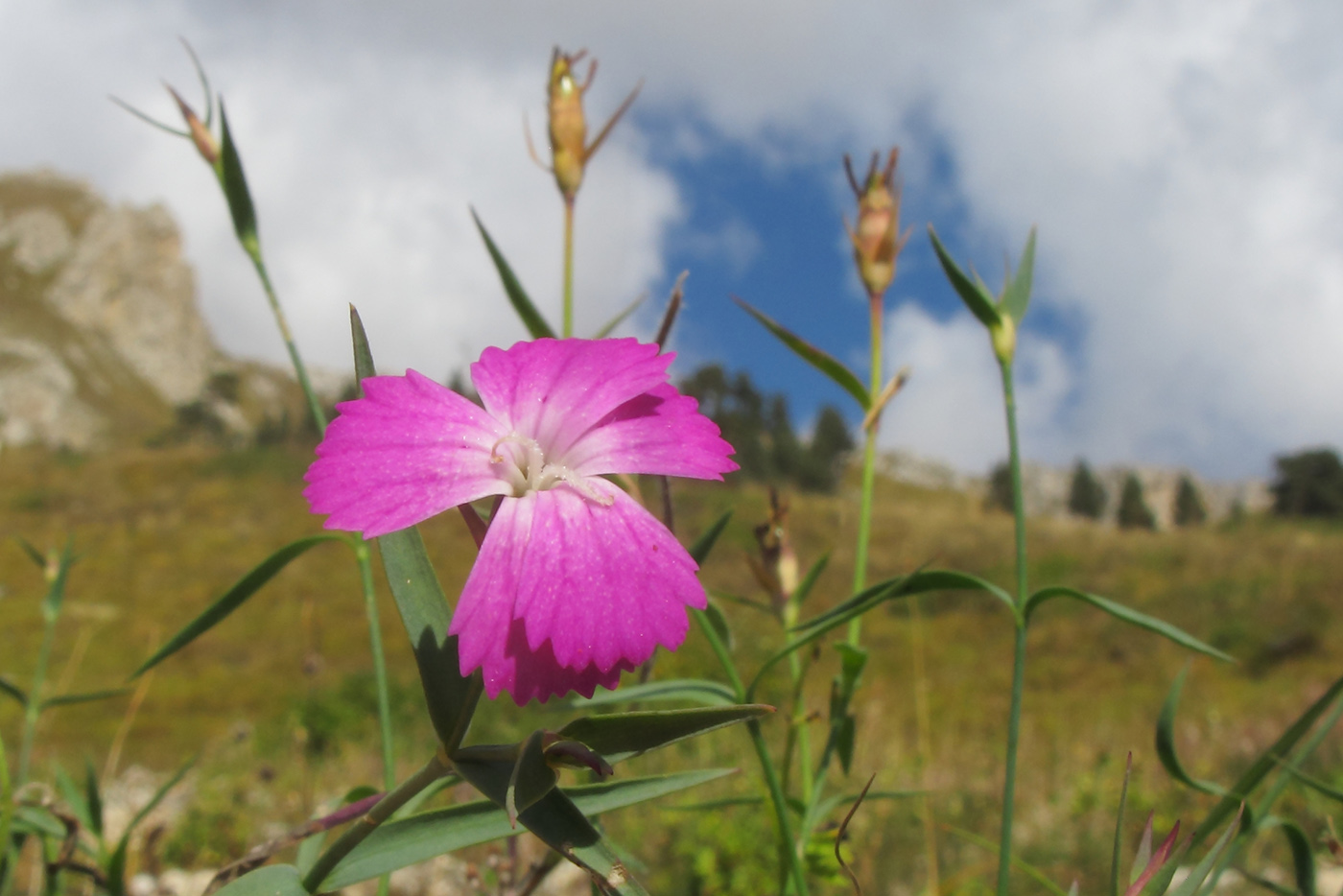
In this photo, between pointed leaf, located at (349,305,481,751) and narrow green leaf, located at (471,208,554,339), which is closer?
pointed leaf, located at (349,305,481,751)

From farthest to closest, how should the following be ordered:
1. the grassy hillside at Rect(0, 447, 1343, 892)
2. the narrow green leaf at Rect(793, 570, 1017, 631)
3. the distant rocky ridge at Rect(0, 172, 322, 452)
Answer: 1. the distant rocky ridge at Rect(0, 172, 322, 452)
2. the grassy hillside at Rect(0, 447, 1343, 892)
3. the narrow green leaf at Rect(793, 570, 1017, 631)

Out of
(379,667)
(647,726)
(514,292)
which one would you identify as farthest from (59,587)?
(647,726)

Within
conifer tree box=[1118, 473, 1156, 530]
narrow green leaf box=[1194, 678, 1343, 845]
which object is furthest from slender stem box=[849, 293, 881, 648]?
conifer tree box=[1118, 473, 1156, 530]

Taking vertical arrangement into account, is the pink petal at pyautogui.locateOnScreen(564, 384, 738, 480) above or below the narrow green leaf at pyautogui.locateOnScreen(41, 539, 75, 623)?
above

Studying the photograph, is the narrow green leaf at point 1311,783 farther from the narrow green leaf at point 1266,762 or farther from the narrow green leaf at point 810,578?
the narrow green leaf at point 810,578

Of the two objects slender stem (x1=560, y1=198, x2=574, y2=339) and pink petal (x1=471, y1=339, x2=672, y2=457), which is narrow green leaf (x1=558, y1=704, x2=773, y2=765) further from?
slender stem (x1=560, y1=198, x2=574, y2=339)

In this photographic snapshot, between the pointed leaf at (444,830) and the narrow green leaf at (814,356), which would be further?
the narrow green leaf at (814,356)

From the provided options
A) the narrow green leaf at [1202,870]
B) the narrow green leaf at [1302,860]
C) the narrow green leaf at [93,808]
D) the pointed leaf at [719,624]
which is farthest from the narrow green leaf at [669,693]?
the narrow green leaf at [93,808]

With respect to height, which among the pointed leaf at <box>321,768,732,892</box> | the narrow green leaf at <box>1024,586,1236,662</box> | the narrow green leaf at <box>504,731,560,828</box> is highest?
the narrow green leaf at <box>1024,586,1236,662</box>

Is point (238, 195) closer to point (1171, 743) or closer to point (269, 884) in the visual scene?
point (269, 884)
